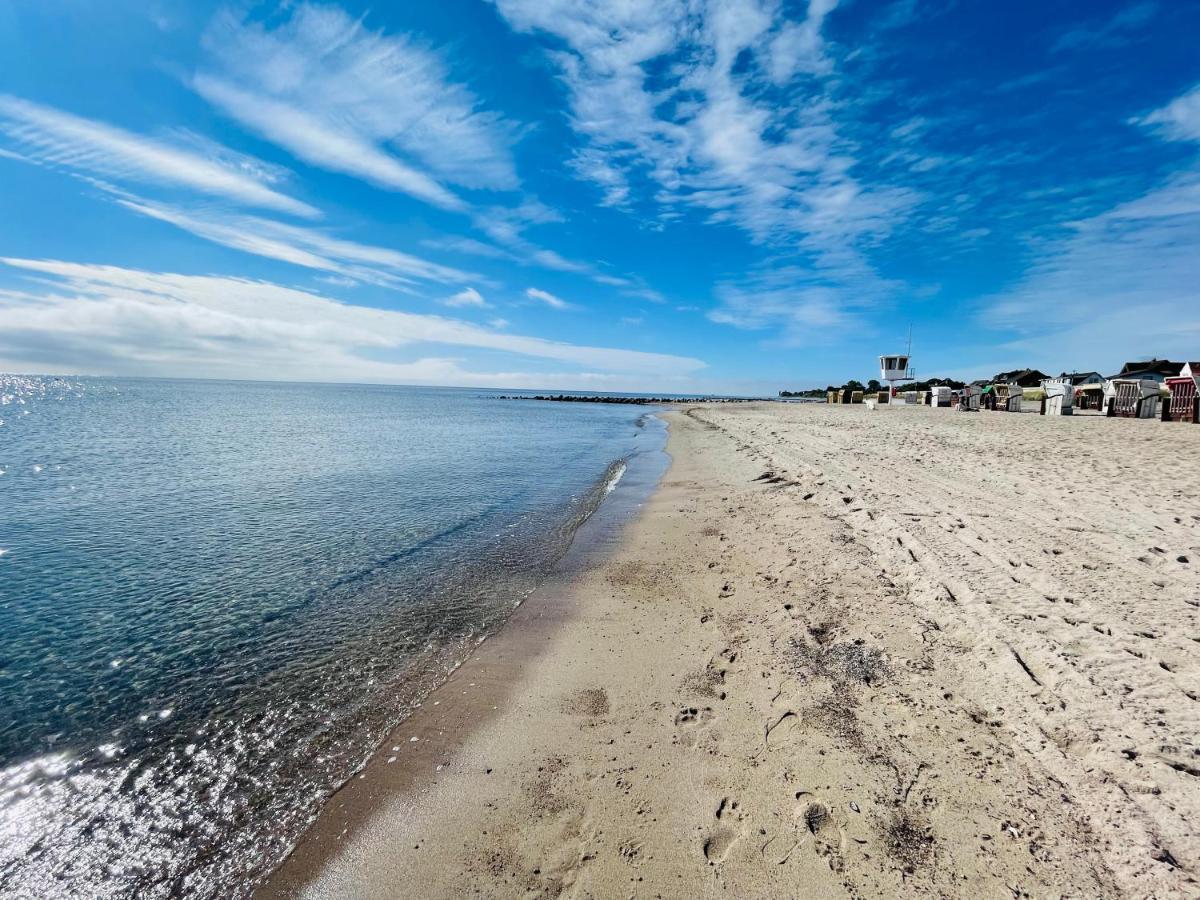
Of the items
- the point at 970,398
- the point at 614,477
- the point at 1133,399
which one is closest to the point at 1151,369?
the point at 970,398

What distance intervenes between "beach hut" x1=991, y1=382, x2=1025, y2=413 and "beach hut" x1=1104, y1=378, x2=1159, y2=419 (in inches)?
299

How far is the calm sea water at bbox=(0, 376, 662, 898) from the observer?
3689 mm

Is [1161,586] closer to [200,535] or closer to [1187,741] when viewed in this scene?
[1187,741]

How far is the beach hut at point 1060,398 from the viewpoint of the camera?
3512 centimetres

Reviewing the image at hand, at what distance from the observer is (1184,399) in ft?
85.5

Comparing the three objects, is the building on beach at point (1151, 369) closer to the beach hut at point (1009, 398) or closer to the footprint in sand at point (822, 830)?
the beach hut at point (1009, 398)

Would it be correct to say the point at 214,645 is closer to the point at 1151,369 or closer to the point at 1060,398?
the point at 1060,398

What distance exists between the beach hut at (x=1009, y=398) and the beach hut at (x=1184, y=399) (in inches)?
550

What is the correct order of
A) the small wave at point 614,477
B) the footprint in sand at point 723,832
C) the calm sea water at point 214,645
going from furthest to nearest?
1. the small wave at point 614,477
2. the calm sea water at point 214,645
3. the footprint in sand at point 723,832

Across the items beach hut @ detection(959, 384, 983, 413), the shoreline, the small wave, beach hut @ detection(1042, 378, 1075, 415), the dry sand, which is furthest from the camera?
beach hut @ detection(959, 384, 983, 413)

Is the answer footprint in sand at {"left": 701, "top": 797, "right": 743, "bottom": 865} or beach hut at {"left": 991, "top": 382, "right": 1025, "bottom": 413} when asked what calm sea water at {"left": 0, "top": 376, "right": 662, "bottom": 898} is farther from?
beach hut at {"left": 991, "top": 382, "right": 1025, "bottom": 413}

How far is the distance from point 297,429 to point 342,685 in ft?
130

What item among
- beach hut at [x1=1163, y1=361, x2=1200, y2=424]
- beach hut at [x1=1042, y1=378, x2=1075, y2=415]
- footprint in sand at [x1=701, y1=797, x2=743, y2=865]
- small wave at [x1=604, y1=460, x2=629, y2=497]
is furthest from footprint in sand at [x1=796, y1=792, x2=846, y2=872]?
beach hut at [x1=1042, y1=378, x2=1075, y2=415]

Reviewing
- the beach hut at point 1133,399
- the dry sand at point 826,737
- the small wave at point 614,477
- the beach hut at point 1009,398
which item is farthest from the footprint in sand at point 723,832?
the beach hut at point 1009,398
